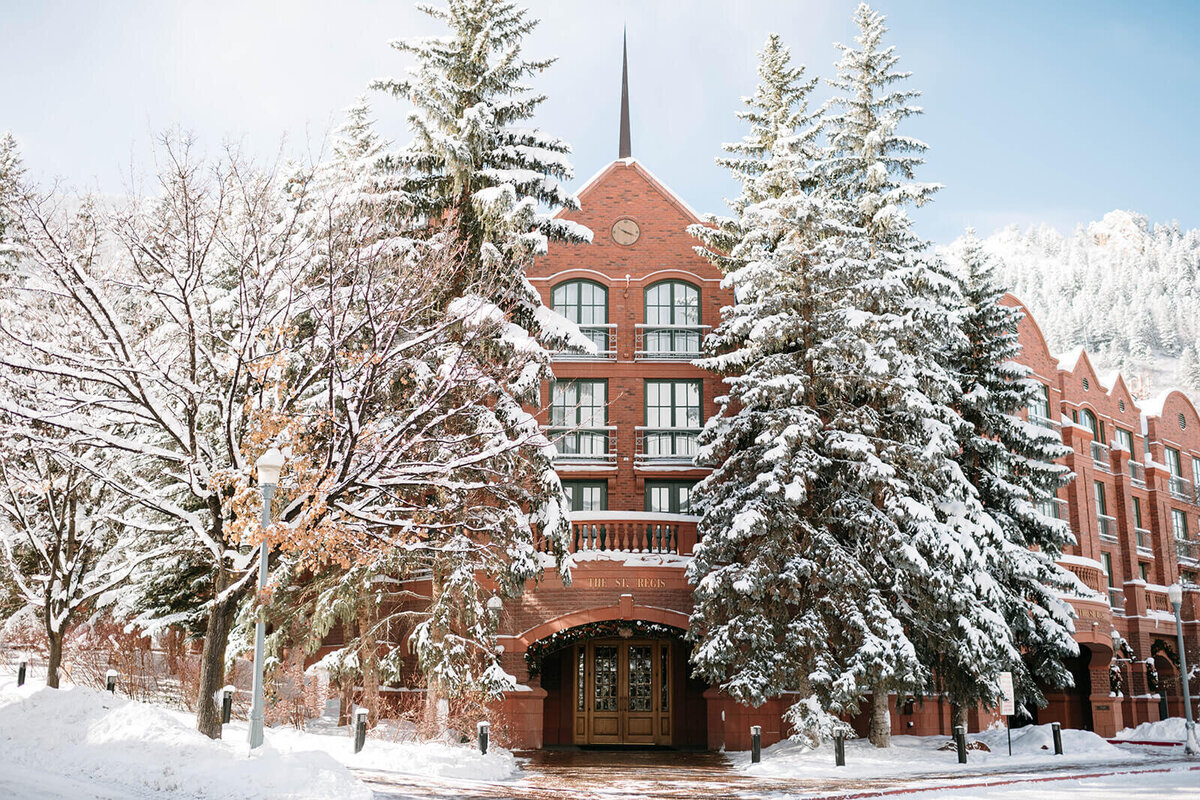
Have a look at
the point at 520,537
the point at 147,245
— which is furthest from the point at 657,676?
the point at 147,245

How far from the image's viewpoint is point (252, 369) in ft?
45.3

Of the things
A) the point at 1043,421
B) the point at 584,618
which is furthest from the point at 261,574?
the point at 1043,421

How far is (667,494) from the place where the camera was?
94.6 feet

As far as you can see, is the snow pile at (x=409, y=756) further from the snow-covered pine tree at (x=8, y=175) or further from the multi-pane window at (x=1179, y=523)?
the multi-pane window at (x=1179, y=523)

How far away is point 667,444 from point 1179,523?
2887 centimetres

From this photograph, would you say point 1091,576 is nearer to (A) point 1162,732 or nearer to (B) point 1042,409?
(A) point 1162,732

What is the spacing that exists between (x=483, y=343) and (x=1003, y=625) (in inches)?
501

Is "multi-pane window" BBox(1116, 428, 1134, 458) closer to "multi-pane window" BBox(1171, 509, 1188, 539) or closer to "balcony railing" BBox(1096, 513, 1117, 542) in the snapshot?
"balcony railing" BBox(1096, 513, 1117, 542)

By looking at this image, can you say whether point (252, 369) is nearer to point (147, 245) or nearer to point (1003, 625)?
point (147, 245)

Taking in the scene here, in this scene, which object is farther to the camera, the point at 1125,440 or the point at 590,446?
the point at 1125,440

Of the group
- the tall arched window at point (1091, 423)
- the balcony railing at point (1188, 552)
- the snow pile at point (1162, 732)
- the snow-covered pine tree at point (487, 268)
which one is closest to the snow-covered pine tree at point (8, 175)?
the snow-covered pine tree at point (487, 268)

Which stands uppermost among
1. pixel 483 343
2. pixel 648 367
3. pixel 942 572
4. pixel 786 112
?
pixel 786 112

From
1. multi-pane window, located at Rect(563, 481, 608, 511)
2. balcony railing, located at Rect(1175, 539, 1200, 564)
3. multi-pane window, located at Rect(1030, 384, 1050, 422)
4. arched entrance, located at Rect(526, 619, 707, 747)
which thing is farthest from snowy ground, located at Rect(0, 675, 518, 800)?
balcony railing, located at Rect(1175, 539, 1200, 564)

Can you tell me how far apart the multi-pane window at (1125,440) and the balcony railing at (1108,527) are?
10.6 ft
